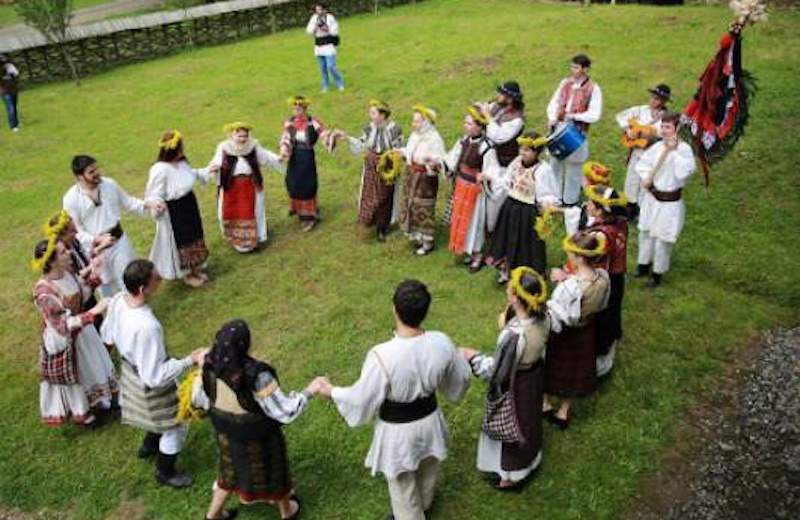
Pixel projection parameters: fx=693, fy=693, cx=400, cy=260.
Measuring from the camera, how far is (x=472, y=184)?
7.43 m

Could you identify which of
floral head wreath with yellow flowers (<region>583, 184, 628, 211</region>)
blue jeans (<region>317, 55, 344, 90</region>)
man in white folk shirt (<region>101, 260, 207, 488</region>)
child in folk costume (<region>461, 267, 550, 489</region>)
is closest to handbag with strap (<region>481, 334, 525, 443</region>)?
child in folk costume (<region>461, 267, 550, 489</region>)

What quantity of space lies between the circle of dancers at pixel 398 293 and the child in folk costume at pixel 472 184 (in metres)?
0.02

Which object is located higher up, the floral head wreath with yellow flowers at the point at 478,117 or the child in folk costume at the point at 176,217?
the floral head wreath with yellow flowers at the point at 478,117

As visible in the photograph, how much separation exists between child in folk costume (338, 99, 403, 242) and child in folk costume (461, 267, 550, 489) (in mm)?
3987

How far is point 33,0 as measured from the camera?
17.3 meters

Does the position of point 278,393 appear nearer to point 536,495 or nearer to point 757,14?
point 536,495

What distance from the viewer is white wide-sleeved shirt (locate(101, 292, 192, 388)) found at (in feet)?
14.6

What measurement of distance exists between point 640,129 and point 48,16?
15573 millimetres

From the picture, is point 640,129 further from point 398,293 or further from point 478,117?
point 398,293

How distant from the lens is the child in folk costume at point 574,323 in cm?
475

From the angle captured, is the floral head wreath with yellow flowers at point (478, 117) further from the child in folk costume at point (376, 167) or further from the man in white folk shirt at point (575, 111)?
the man in white folk shirt at point (575, 111)

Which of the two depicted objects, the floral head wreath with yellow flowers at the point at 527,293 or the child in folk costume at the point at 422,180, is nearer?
the floral head wreath with yellow flowers at the point at 527,293

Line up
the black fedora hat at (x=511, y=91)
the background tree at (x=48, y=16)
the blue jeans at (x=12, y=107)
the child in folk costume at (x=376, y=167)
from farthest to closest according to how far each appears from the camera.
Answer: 1. the background tree at (x=48, y=16)
2. the blue jeans at (x=12, y=107)
3. the child in folk costume at (x=376, y=167)
4. the black fedora hat at (x=511, y=91)

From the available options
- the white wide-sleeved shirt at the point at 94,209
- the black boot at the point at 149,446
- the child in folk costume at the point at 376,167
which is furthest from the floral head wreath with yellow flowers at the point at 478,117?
the black boot at the point at 149,446
